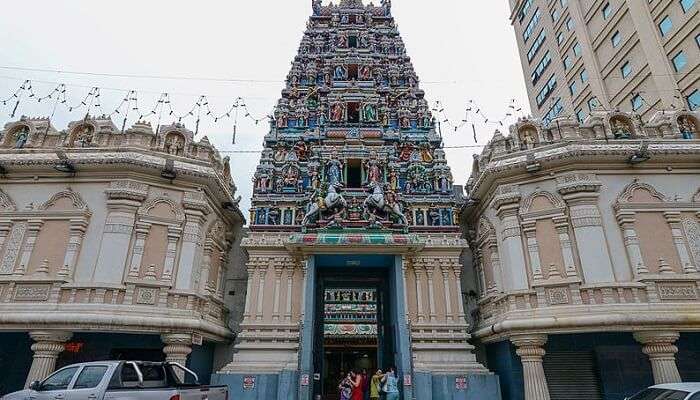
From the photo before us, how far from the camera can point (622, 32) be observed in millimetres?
26812

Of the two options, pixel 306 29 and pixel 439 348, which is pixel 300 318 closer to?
pixel 439 348

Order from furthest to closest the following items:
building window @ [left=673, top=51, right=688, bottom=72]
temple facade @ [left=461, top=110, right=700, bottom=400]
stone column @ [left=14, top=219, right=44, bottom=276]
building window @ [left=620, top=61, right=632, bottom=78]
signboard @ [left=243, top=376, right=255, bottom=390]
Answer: building window @ [left=620, top=61, right=632, bottom=78], building window @ [left=673, top=51, right=688, bottom=72], signboard @ [left=243, top=376, right=255, bottom=390], stone column @ [left=14, top=219, right=44, bottom=276], temple facade @ [left=461, top=110, right=700, bottom=400]

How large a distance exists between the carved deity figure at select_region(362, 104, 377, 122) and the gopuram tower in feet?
0.18

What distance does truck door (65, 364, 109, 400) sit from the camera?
313 inches

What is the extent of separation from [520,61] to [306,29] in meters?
24.1

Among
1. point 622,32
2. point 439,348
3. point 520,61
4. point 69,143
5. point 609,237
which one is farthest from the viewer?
point 520,61

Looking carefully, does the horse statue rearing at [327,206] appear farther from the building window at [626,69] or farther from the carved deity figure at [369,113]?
the building window at [626,69]

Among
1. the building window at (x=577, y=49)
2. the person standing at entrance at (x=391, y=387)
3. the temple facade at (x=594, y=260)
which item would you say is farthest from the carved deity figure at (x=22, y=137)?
the building window at (x=577, y=49)

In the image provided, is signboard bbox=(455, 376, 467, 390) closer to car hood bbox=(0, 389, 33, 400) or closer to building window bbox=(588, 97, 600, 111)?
car hood bbox=(0, 389, 33, 400)

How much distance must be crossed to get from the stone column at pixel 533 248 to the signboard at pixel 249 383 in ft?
34.0

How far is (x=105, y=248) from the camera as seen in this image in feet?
44.6

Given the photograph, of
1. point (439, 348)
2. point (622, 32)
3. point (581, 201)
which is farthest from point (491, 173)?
point (622, 32)

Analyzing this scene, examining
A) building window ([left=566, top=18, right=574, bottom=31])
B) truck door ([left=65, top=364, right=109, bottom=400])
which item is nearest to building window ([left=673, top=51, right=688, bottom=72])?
building window ([left=566, top=18, right=574, bottom=31])

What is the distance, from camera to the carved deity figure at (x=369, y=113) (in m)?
20.1
